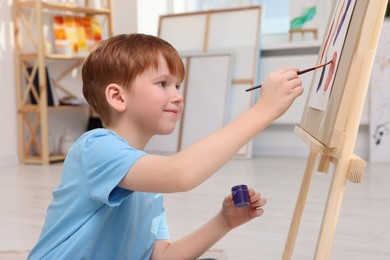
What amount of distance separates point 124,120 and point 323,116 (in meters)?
0.40

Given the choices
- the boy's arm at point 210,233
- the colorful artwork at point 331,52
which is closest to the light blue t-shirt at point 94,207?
the boy's arm at point 210,233

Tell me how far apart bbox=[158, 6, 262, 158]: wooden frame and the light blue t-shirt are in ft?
11.0

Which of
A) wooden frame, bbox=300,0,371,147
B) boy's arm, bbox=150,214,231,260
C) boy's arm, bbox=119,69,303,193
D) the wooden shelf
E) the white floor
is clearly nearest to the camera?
boy's arm, bbox=119,69,303,193

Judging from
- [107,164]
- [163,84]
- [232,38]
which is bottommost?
[232,38]

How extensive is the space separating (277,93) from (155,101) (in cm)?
23

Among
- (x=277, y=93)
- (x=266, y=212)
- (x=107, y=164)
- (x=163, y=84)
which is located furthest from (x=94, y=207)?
(x=266, y=212)

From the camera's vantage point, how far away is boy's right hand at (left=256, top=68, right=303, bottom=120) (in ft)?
3.16

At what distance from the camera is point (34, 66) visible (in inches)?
178

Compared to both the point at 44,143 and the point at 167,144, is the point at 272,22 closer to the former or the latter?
the point at 167,144

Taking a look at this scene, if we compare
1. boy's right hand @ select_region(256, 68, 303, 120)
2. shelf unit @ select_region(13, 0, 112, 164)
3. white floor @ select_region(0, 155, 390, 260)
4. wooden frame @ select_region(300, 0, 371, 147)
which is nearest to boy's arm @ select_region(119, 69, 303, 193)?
boy's right hand @ select_region(256, 68, 303, 120)

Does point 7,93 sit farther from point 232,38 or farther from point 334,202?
point 334,202

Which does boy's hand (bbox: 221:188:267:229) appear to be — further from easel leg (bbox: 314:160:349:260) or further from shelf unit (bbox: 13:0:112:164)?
shelf unit (bbox: 13:0:112:164)

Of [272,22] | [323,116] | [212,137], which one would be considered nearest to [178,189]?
[212,137]

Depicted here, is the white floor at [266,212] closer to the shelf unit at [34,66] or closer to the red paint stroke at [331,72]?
the shelf unit at [34,66]
